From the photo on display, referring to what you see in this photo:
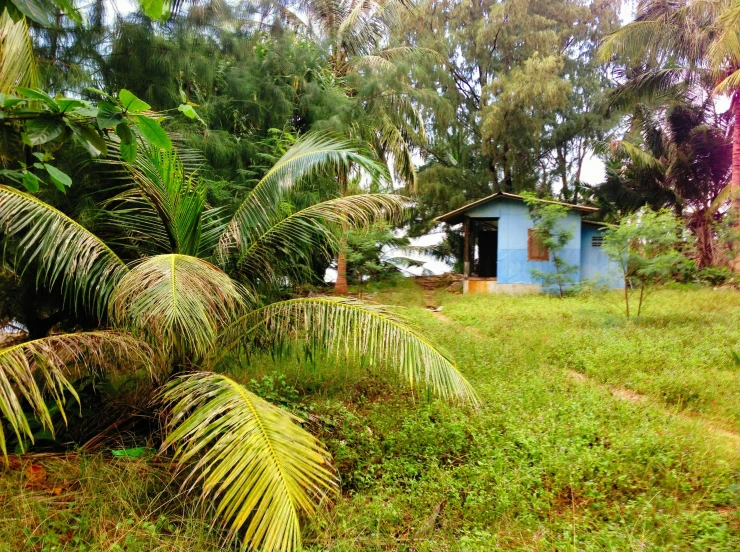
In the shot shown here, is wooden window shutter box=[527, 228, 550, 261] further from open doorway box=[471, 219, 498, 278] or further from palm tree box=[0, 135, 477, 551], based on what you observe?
palm tree box=[0, 135, 477, 551]

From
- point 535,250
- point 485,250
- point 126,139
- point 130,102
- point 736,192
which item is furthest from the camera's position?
point 485,250

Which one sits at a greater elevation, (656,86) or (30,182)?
(656,86)

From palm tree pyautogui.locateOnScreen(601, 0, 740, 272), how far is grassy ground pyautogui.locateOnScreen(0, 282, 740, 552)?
828 centimetres

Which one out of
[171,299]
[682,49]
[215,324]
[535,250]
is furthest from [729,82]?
[171,299]

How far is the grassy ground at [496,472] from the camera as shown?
2955mm

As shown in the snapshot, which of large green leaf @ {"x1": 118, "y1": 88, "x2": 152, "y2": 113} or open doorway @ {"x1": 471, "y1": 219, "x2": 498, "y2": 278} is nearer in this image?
large green leaf @ {"x1": 118, "y1": 88, "x2": 152, "y2": 113}

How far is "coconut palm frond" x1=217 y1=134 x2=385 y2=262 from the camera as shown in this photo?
4.77 m

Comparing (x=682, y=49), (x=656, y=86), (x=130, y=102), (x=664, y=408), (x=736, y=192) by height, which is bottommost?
(x=664, y=408)

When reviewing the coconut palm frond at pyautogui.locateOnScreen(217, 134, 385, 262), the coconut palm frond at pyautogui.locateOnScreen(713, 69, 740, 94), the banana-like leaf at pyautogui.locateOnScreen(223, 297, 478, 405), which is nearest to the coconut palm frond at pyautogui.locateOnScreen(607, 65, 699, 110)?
the coconut palm frond at pyautogui.locateOnScreen(713, 69, 740, 94)

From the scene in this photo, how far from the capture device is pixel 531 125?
1853 centimetres

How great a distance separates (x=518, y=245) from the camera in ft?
48.6

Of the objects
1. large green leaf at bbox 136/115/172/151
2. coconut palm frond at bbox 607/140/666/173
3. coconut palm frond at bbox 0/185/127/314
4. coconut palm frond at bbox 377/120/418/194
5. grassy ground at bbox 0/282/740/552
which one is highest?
coconut palm frond at bbox 607/140/666/173

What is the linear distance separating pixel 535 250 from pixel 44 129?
1405 cm

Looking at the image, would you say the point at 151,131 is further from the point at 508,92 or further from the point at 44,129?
the point at 508,92
